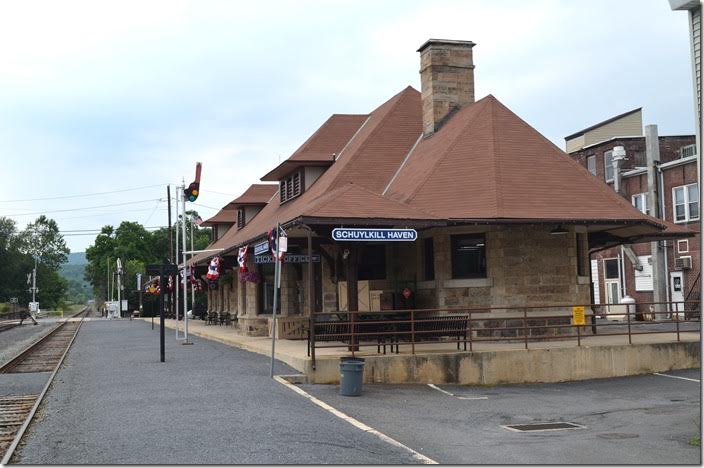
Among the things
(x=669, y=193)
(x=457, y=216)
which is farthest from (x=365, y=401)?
(x=669, y=193)

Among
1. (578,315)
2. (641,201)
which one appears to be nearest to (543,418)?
(578,315)

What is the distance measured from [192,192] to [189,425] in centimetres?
1682

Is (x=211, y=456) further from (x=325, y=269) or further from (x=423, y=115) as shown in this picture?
(x=423, y=115)

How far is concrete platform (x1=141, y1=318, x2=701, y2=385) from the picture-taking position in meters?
15.2

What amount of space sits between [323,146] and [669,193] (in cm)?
1665

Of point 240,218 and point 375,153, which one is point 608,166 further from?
point 375,153

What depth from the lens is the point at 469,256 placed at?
18953mm

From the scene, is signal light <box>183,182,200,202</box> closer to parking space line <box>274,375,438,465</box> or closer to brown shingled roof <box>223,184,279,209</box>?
brown shingled roof <box>223,184,279,209</box>

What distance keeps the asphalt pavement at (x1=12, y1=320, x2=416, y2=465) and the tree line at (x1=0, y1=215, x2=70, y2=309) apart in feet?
313

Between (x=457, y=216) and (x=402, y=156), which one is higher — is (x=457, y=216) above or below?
below

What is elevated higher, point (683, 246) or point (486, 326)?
point (683, 246)

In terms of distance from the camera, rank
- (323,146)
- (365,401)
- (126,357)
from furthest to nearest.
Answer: (323,146) → (126,357) → (365,401)

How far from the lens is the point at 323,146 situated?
90.8 ft

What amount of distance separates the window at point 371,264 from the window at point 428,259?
161cm
